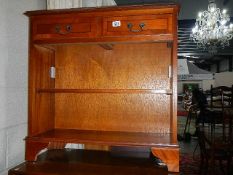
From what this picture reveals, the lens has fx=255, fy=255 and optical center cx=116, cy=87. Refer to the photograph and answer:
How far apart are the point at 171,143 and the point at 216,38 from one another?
4486mm

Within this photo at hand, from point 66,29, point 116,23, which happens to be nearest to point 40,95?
point 66,29

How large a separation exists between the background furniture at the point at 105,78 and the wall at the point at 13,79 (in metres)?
0.12

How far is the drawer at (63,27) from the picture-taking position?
142 centimetres

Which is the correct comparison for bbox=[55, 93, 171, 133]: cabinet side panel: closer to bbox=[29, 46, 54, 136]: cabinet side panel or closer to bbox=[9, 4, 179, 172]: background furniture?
bbox=[9, 4, 179, 172]: background furniture

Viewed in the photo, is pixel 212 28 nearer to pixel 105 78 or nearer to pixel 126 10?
pixel 105 78

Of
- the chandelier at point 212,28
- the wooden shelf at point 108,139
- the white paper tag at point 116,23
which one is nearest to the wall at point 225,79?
the chandelier at point 212,28

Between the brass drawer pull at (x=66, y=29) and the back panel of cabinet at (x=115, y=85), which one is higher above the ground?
the brass drawer pull at (x=66, y=29)

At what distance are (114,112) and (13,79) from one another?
0.68 metres

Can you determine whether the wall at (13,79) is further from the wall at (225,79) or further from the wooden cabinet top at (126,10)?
the wall at (225,79)

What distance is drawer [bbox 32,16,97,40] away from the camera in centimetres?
142

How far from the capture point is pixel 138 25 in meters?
1.37

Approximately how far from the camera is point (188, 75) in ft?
23.6

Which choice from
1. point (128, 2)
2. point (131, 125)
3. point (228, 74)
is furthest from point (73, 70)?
point (228, 74)

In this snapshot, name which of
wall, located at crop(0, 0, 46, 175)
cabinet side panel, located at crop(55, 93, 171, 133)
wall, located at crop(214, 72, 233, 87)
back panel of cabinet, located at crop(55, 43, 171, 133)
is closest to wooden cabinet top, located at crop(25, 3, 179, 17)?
wall, located at crop(0, 0, 46, 175)
